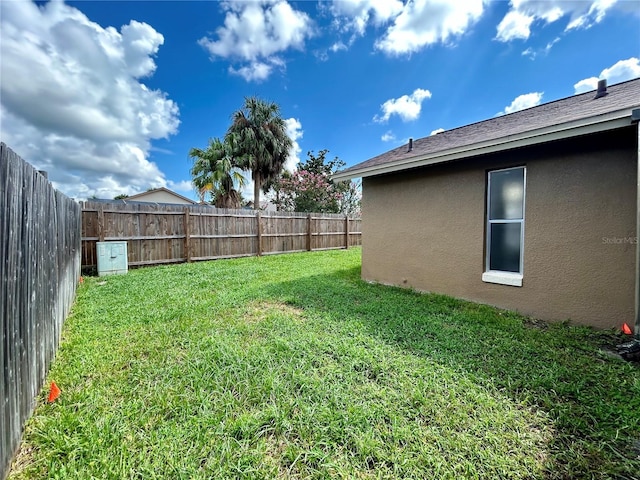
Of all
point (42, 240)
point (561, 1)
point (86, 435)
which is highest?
point (561, 1)

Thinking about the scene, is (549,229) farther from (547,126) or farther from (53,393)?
(53,393)

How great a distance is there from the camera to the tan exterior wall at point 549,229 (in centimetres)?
327

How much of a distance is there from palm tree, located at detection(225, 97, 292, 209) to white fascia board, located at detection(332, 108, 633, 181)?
10.9 metres

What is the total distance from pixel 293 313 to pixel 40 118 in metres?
8.19

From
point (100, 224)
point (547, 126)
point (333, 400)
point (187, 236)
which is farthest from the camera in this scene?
point (187, 236)

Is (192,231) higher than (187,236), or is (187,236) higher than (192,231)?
(192,231)

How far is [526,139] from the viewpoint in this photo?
12.1 feet

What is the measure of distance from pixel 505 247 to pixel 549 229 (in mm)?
685

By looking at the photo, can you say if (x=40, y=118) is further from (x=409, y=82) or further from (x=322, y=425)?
(x=409, y=82)

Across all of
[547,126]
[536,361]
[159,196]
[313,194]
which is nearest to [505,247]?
[547,126]

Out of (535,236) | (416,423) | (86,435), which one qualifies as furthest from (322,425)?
(535,236)

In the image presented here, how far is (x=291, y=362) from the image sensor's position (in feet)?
8.36

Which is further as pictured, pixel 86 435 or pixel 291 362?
pixel 291 362

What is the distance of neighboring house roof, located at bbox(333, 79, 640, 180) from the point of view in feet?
10.2
